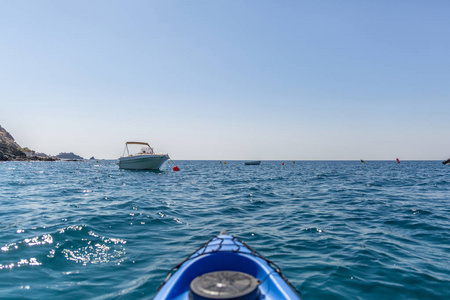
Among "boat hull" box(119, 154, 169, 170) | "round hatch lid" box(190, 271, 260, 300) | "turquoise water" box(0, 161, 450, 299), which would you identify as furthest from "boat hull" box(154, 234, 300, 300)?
"boat hull" box(119, 154, 169, 170)

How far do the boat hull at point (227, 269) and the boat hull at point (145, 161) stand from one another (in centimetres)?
2933

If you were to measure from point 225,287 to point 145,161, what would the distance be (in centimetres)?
3194

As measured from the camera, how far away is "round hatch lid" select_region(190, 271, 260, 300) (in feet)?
8.28

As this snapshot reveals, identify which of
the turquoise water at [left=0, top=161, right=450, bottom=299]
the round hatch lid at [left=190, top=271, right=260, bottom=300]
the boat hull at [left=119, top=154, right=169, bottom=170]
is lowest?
the turquoise water at [left=0, top=161, right=450, bottom=299]

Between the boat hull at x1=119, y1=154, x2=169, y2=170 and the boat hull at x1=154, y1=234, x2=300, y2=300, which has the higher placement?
the boat hull at x1=119, y1=154, x2=169, y2=170

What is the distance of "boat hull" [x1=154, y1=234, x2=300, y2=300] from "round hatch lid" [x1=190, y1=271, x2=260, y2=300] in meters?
0.37

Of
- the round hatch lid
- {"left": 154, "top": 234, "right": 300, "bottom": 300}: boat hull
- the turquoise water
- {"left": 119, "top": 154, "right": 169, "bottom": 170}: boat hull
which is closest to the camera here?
the round hatch lid

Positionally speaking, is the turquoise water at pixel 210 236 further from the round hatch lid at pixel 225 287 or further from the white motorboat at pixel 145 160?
the white motorboat at pixel 145 160

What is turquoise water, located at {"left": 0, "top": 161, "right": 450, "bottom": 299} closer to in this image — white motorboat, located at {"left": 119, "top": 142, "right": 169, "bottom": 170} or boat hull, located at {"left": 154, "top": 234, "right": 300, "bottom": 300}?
boat hull, located at {"left": 154, "top": 234, "right": 300, "bottom": 300}

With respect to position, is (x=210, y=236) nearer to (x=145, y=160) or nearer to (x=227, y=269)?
(x=227, y=269)

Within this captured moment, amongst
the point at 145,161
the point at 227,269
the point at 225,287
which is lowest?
the point at 227,269

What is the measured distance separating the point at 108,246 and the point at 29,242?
75.8 inches

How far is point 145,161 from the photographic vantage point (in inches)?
1284

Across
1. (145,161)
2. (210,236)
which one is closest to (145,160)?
(145,161)
